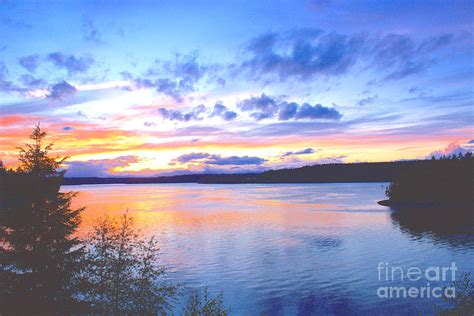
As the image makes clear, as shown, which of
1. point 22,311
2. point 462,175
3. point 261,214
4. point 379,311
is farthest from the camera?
point 462,175

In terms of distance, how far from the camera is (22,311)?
23.8 metres

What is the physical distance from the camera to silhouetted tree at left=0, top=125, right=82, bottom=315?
80.2ft

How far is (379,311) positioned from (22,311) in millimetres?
27437

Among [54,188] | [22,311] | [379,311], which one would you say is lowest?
[379,311]

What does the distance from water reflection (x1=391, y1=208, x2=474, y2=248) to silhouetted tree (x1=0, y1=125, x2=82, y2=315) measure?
6014 centimetres

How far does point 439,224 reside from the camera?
88688mm

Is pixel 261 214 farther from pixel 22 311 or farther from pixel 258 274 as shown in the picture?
pixel 22 311

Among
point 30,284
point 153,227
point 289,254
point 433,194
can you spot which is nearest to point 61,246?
point 30,284

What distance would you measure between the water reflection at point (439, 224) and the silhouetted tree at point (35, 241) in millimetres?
60144

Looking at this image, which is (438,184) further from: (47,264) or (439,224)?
(47,264)

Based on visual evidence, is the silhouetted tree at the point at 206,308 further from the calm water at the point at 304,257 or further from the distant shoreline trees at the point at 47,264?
the calm water at the point at 304,257

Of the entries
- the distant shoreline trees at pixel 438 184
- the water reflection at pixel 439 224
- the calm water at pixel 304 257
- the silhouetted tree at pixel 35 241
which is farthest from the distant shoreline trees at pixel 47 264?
the distant shoreline trees at pixel 438 184

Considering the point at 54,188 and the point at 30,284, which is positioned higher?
the point at 54,188

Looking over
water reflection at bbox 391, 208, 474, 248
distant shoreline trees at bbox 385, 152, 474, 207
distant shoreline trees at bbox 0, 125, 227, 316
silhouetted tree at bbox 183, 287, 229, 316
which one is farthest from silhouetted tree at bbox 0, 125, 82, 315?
distant shoreline trees at bbox 385, 152, 474, 207
